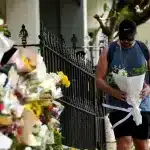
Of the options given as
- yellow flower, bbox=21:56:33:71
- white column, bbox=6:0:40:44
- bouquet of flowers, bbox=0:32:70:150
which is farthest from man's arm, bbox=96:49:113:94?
white column, bbox=6:0:40:44

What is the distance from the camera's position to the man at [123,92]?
655 cm

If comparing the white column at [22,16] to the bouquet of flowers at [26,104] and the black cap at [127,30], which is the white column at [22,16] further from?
the bouquet of flowers at [26,104]

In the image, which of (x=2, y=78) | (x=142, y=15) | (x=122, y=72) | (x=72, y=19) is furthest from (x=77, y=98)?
(x=72, y=19)

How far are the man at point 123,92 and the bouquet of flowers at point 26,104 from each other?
2104mm

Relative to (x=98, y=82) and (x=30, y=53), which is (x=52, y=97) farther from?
(x=98, y=82)

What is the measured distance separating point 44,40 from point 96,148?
2881 millimetres

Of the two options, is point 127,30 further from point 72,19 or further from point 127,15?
point 72,19

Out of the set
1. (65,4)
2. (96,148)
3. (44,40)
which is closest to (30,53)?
(44,40)

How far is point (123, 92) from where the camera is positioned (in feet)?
21.4

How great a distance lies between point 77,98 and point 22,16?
98.3 inches

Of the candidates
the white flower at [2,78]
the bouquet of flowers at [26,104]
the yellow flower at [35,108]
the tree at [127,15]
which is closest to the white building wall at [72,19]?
the tree at [127,15]

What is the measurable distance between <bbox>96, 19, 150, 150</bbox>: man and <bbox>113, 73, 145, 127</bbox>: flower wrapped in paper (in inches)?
2.1

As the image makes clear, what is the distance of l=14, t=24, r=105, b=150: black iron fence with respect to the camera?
785 centimetres

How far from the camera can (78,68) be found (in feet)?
30.0
